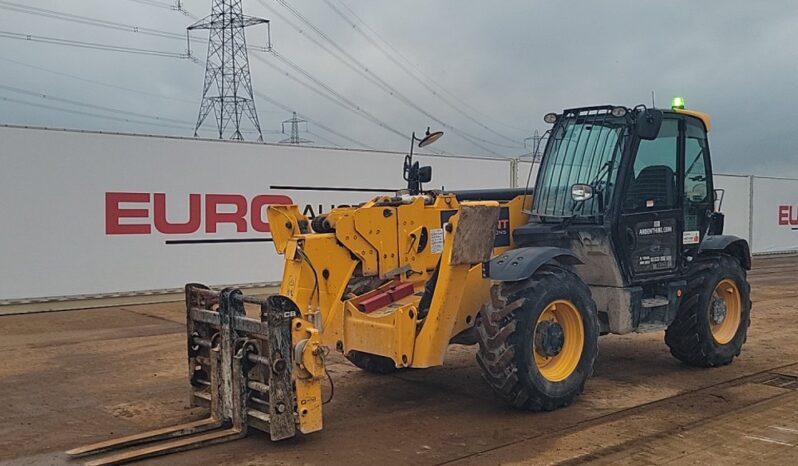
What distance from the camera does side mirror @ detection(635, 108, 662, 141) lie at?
6.64 m

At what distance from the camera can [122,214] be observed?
42.6ft

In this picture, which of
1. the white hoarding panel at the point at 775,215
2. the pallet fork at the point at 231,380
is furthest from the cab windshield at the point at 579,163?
the white hoarding panel at the point at 775,215

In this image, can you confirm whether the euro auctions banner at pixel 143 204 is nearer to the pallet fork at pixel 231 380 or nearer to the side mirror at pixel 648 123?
the pallet fork at pixel 231 380

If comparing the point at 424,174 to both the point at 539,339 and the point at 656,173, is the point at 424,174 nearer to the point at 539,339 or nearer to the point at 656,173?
the point at 539,339

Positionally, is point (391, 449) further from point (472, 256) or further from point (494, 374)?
point (472, 256)

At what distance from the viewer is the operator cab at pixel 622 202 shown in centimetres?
674

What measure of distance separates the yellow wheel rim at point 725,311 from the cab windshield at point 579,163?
1.95 metres

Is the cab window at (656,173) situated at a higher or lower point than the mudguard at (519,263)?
higher

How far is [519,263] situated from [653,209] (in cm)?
194

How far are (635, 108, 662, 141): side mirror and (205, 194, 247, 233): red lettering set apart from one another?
909 centimetres

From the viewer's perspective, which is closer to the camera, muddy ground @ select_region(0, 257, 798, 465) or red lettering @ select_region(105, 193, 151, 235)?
muddy ground @ select_region(0, 257, 798, 465)

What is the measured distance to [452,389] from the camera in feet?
22.4

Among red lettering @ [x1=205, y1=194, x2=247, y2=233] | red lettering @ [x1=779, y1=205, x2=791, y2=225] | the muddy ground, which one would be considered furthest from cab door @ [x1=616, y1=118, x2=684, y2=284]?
red lettering @ [x1=779, y1=205, x2=791, y2=225]

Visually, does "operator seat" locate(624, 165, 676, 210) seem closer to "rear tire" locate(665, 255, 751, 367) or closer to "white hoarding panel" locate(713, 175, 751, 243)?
"rear tire" locate(665, 255, 751, 367)
